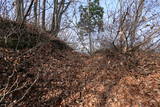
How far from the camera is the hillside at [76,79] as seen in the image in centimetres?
467

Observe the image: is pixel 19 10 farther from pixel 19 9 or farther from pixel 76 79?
pixel 76 79

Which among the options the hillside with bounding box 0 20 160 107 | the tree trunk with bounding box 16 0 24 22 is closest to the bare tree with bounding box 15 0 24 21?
the tree trunk with bounding box 16 0 24 22

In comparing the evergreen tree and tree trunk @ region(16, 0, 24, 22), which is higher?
the evergreen tree

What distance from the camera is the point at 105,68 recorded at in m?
6.45

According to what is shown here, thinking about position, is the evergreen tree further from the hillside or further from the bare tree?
the hillside

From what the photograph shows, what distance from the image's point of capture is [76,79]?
5883mm

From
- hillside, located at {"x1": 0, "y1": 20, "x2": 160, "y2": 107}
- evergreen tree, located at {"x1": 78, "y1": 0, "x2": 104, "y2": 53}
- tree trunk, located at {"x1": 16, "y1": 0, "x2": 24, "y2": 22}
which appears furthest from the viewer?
evergreen tree, located at {"x1": 78, "y1": 0, "x2": 104, "y2": 53}

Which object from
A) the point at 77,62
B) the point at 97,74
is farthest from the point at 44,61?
the point at 97,74

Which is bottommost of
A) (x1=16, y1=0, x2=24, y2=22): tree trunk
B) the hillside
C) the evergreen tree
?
the hillside

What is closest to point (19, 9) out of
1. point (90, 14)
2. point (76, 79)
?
point (76, 79)

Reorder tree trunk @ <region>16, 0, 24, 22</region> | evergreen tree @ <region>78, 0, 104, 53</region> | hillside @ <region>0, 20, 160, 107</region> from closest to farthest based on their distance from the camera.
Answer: hillside @ <region>0, 20, 160, 107</region>, tree trunk @ <region>16, 0, 24, 22</region>, evergreen tree @ <region>78, 0, 104, 53</region>

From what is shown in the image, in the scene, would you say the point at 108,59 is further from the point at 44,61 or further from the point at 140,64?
the point at 44,61

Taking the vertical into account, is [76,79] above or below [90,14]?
below

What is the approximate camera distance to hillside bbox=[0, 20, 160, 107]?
15.3 feet
